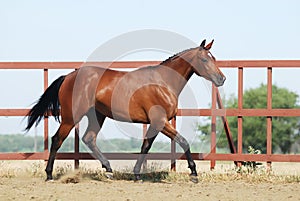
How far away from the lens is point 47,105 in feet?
28.1

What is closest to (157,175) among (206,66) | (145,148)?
(145,148)

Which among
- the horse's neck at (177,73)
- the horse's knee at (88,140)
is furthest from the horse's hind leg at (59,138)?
the horse's neck at (177,73)

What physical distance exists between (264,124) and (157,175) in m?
36.9

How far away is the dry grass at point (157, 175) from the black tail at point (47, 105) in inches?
29.3

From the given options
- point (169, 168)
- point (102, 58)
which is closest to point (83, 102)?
point (102, 58)

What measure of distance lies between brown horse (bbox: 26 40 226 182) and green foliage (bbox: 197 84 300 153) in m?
33.8

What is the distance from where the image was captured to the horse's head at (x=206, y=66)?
26.2 feet

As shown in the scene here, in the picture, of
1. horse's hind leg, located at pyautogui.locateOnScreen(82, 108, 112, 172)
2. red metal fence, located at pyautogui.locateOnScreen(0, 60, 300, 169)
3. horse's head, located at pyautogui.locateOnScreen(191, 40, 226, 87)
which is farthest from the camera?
red metal fence, located at pyautogui.locateOnScreen(0, 60, 300, 169)

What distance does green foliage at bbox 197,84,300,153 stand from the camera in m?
43.7

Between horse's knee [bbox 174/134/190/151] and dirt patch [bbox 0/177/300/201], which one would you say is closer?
dirt patch [bbox 0/177/300/201]

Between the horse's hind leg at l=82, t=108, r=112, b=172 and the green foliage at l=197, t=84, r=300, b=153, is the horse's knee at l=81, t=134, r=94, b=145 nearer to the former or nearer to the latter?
the horse's hind leg at l=82, t=108, r=112, b=172

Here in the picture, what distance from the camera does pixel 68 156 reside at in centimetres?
888

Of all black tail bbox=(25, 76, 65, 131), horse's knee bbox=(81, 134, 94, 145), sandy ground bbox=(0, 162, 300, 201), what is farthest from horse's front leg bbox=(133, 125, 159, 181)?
black tail bbox=(25, 76, 65, 131)

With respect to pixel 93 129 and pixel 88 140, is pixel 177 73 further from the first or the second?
pixel 88 140
